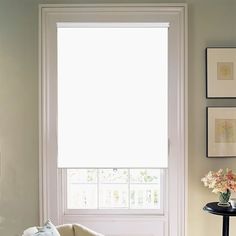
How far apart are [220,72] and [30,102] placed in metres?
1.73

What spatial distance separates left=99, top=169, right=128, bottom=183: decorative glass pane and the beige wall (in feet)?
1.98

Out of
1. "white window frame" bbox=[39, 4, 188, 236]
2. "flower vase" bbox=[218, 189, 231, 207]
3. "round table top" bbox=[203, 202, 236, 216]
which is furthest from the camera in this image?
"white window frame" bbox=[39, 4, 188, 236]

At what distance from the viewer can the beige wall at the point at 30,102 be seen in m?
3.24

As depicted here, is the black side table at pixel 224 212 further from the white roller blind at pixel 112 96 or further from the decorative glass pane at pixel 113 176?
the decorative glass pane at pixel 113 176

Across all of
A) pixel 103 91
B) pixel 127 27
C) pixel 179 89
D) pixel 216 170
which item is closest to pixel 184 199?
pixel 216 170

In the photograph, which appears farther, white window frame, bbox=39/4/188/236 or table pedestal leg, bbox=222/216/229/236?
white window frame, bbox=39/4/188/236

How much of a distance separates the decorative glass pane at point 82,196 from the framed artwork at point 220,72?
4.57 feet

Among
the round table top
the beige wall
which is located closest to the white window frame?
the beige wall

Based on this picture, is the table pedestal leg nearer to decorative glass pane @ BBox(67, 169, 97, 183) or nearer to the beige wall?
the beige wall

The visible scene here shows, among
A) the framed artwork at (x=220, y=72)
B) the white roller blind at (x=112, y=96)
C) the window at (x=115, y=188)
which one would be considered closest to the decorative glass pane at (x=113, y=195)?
the window at (x=115, y=188)

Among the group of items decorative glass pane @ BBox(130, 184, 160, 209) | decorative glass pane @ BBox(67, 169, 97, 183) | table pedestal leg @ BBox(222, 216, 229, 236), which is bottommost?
table pedestal leg @ BBox(222, 216, 229, 236)

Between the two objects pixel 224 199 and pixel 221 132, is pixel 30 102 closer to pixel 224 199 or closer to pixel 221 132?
pixel 221 132

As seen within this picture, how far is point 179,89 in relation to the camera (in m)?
3.23

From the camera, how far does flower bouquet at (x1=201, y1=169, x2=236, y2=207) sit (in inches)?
114
